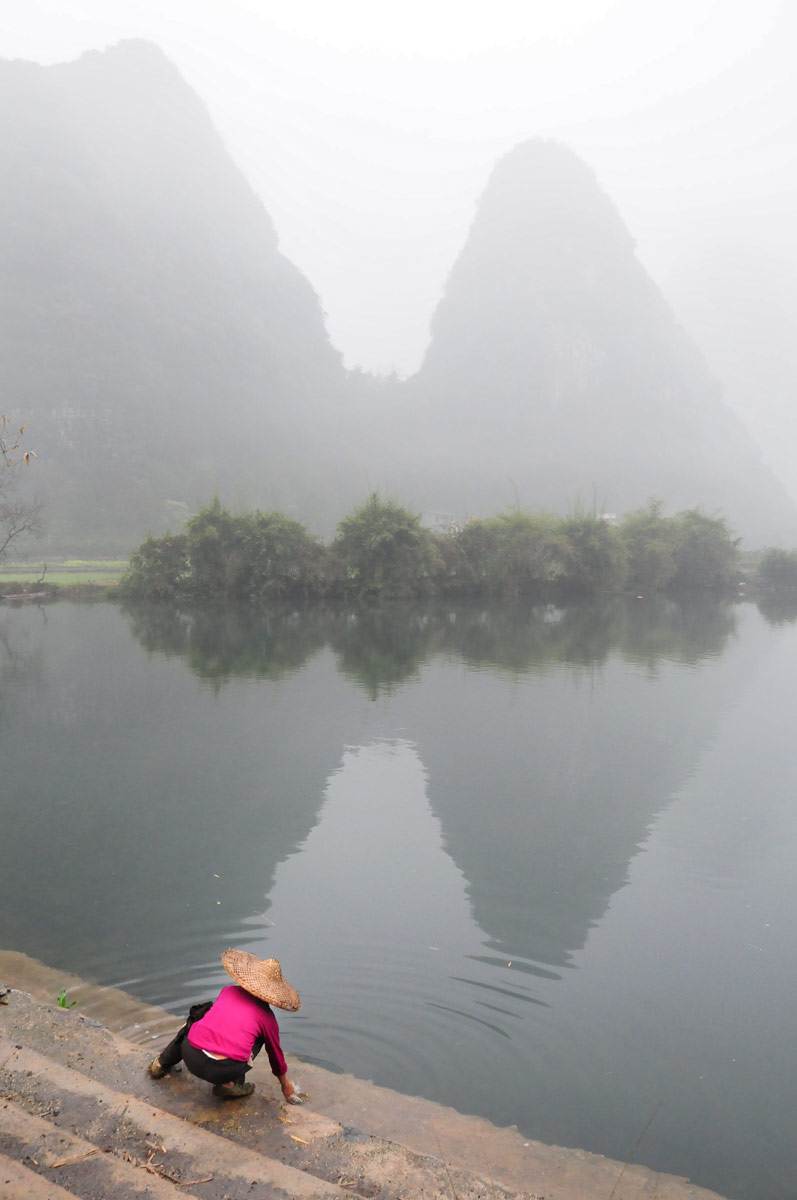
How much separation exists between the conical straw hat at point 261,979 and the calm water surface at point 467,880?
2.67ft

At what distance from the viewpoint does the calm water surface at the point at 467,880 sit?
13.3ft

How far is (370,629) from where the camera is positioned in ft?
82.7

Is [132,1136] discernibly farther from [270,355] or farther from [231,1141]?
[270,355]

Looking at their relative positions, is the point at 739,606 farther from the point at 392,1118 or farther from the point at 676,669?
the point at 392,1118

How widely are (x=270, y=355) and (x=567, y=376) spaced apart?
168 feet

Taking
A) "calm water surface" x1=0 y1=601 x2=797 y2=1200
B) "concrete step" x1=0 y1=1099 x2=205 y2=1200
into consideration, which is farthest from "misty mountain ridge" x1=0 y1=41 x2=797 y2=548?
"concrete step" x1=0 y1=1099 x2=205 y2=1200

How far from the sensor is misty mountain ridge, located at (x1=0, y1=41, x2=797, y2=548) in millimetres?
86625

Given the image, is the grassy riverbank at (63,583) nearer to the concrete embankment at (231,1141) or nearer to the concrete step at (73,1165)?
the concrete embankment at (231,1141)

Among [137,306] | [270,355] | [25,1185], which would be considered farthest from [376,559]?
[270,355]

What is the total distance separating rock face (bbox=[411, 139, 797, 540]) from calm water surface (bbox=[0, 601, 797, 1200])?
85792 mm

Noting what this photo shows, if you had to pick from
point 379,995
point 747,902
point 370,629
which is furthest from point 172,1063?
point 370,629

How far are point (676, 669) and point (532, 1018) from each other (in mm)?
13953

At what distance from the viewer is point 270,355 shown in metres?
112

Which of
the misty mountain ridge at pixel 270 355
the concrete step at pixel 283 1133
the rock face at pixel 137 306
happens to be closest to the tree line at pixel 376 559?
the misty mountain ridge at pixel 270 355
